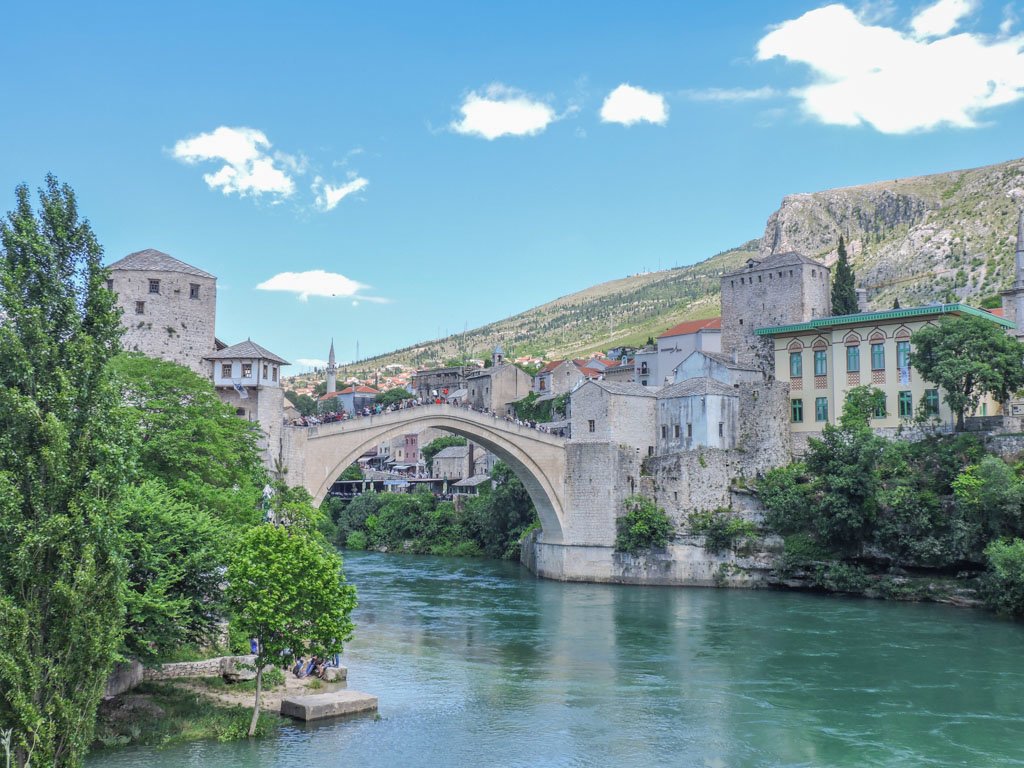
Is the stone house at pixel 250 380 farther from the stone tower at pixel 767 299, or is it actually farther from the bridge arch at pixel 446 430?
the stone tower at pixel 767 299

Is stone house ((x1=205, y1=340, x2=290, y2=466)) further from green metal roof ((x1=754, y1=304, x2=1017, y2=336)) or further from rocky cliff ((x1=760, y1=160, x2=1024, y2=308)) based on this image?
rocky cliff ((x1=760, y1=160, x2=1024, y2=308))

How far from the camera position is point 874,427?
44188 mm

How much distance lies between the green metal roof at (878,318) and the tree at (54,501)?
1489 inches

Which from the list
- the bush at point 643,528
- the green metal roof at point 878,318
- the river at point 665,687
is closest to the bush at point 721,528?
the bush at point 643,528

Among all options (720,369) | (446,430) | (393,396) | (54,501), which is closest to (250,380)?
(446,430)

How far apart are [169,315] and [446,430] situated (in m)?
15.9

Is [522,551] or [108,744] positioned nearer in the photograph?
[108,744]

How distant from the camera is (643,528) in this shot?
43125 mm

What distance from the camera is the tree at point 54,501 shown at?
1184 centimetres

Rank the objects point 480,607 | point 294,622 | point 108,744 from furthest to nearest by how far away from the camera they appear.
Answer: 1. point 480,607
2. point 294,622
3. point 108,744

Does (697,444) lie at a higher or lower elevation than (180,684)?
higher

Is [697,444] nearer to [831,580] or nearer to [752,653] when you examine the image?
[831,580]

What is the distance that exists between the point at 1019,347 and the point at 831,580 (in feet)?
39.6

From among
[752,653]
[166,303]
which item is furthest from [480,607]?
[166,303]
